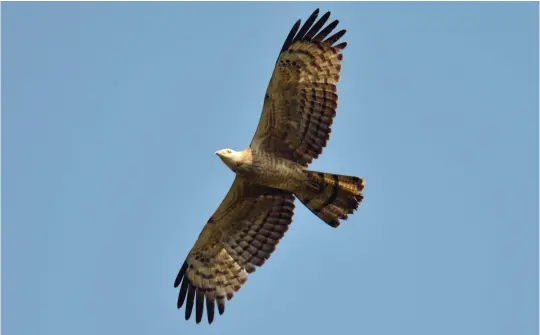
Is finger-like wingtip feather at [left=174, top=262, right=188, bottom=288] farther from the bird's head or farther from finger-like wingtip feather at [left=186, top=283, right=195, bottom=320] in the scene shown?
the bird's head

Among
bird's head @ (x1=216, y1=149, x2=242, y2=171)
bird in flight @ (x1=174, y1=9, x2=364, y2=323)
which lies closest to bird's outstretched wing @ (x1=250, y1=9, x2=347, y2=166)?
bird in flight @ (x1=174, y1=9, x2=364, y2=323)

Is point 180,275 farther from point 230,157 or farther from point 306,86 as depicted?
point 306,86

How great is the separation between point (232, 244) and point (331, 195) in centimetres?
206

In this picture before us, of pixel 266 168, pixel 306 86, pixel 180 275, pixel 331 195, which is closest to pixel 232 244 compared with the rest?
pixel 180 275

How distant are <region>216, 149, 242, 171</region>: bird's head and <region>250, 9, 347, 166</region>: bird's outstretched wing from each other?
0.63 metres

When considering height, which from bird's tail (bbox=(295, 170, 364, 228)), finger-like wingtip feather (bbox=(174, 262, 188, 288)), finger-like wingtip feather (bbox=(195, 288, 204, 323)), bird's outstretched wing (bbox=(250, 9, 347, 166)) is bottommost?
finger-like wingtip feather (bbox=(195, 288, 204, 323))

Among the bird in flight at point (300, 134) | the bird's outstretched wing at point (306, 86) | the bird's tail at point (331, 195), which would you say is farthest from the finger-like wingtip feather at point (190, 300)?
the bird's outstretched wing at point (306, 86)

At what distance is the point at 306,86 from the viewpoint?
57.6ft

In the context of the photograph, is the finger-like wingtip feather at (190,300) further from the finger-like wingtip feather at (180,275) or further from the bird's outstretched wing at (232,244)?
the finger-like wingtip feather at (180,275)

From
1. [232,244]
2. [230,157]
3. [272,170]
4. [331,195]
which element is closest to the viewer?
[230,157]

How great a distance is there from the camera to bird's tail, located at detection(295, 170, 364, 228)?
17672mm

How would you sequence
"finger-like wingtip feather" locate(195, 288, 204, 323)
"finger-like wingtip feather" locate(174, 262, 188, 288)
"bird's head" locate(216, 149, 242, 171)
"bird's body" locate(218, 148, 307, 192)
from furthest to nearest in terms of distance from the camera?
"finger-like wingtip feather" locate(174, 262, 188, 288), "finger-like wingtip feather" locate(195, 288, 204, 323), "bird's body" locate(218, 148, 307, 192), "bird's head" locate(216, 149, 242, 171)

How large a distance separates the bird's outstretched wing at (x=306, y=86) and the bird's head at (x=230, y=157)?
0.63 m

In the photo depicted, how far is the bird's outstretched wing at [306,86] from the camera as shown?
17.5 m
